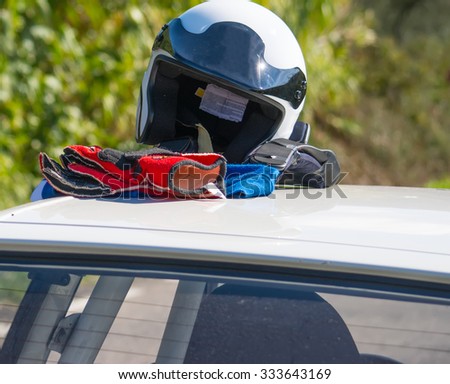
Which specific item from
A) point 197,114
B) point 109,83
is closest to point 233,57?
point 197,114

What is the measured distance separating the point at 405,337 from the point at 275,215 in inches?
14.7

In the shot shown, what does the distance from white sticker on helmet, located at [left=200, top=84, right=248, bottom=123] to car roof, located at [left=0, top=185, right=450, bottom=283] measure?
0.82 meters

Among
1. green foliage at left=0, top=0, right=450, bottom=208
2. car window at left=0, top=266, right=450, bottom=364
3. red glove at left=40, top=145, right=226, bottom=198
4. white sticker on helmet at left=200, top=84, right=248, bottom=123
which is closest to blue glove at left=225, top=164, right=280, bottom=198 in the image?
Result: red glove at left=40, top=145, right=226, bottom=198

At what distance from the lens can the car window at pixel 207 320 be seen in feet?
5.17

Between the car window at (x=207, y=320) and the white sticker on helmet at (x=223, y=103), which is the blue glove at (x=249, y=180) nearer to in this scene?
the car window at (x=207, y=320)

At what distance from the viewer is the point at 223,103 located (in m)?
2.81

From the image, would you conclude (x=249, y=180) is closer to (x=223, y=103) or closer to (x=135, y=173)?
(x=135, y=173)

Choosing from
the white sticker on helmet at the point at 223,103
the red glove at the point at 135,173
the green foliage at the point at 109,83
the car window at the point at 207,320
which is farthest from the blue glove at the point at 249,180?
the green foliage at the point at 109,83

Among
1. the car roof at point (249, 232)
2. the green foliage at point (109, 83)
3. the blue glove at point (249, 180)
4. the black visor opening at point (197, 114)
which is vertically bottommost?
the green foliage at point (109, 83)

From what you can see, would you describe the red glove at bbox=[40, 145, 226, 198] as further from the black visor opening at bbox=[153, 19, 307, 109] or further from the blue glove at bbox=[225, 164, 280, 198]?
the black visor opening at bbox=[153, 19, 307, 109]

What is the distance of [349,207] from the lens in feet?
6.52

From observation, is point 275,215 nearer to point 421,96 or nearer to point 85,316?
point 85,316

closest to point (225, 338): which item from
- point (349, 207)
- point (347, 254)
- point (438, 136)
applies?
point (347, 254)

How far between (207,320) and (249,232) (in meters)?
0.18
